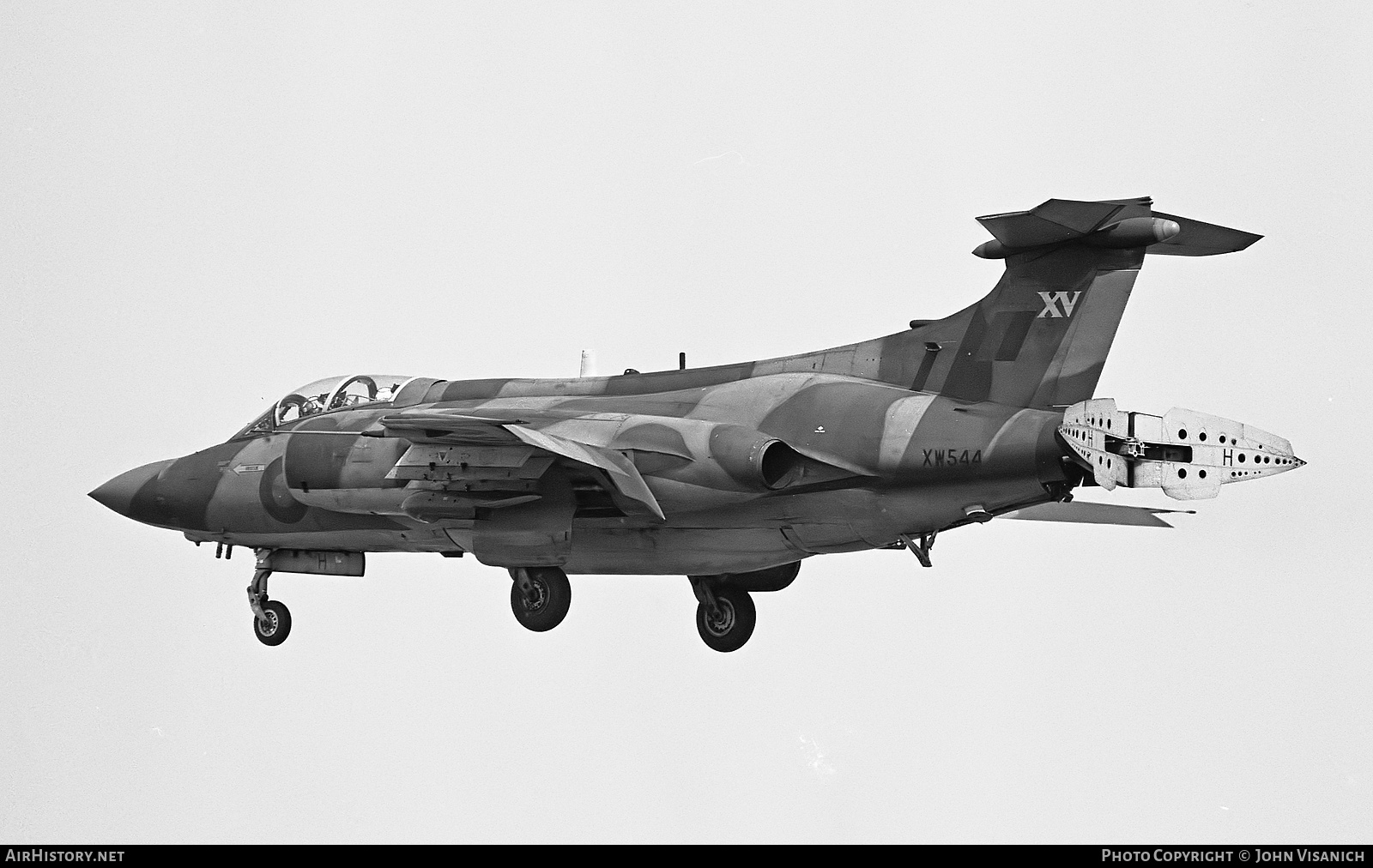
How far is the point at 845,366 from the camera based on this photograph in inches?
649

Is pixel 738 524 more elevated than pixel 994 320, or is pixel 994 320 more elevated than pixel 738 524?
pixel 994 320

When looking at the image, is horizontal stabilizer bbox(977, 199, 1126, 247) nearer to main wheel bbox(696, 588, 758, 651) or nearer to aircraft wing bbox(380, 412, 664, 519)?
aircraft wing bbox(380, 412, 664, 519)

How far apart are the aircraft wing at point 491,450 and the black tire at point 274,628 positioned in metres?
3.62

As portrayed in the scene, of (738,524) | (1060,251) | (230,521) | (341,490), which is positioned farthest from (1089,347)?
(230,521)

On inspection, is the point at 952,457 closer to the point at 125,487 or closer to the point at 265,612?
the point at 265,612

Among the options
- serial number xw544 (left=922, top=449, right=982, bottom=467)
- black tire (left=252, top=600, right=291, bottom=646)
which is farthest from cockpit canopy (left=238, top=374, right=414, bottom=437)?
serial number xw544 (left=922, top=449, right=982, bottom=467)

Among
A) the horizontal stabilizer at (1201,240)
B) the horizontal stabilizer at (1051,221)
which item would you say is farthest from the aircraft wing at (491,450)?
the horizontal stabilizer at (1201,240)

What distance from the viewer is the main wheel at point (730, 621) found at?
18.5 m

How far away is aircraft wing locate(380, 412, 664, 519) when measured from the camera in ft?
50.9

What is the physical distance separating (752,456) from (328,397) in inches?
230

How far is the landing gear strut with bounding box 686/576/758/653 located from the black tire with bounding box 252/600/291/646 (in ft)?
14.2

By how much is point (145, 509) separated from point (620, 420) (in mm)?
5819

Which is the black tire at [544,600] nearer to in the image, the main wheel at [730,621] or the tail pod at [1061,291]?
the main wheel at [730,621]
